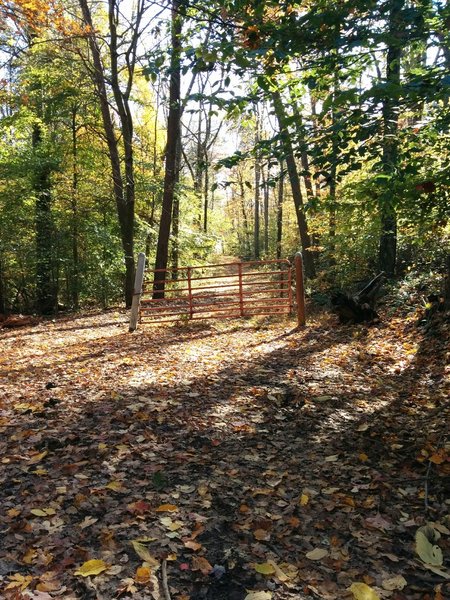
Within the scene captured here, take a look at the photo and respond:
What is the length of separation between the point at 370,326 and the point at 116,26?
989 cm

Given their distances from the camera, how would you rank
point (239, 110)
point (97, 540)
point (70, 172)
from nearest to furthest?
point (97, 540), point (239, 110), point (70, 172)

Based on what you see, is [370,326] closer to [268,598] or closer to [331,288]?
[331,288]

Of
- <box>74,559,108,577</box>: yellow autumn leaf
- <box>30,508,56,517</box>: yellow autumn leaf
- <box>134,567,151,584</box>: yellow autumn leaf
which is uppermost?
<box>30,508,56,517</box>: yellow autumn leaf

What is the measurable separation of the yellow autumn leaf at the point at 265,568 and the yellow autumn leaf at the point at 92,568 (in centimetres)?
88

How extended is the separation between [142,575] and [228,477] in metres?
1.24

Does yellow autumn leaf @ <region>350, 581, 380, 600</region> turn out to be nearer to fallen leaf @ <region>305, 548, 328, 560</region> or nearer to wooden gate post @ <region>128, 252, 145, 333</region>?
fallen leaf @ <region>305, 548, 328, 560</region>

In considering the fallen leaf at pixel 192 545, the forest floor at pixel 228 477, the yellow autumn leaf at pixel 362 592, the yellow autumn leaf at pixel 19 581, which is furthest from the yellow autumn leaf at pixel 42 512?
the yellow autumn leaf at pixel 362 592

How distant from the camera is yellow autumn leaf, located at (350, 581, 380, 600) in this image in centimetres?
242

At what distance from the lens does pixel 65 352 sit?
25.9 feet

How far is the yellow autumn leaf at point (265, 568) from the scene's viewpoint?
2.61m

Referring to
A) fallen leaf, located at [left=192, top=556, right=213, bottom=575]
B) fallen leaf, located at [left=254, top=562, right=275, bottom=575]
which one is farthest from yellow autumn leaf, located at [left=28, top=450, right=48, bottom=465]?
fallen leaf, located at [left=254, top=562, right=275, bottom=575]

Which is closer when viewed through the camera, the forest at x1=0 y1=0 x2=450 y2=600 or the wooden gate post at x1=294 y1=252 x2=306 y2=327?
the forest at x1=0 y1=0 x2=450 y2=600

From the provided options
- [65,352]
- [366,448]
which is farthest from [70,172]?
[366,448]

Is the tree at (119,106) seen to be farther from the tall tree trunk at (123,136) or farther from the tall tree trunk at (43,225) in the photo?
the tall tree trunk at (43,225)
